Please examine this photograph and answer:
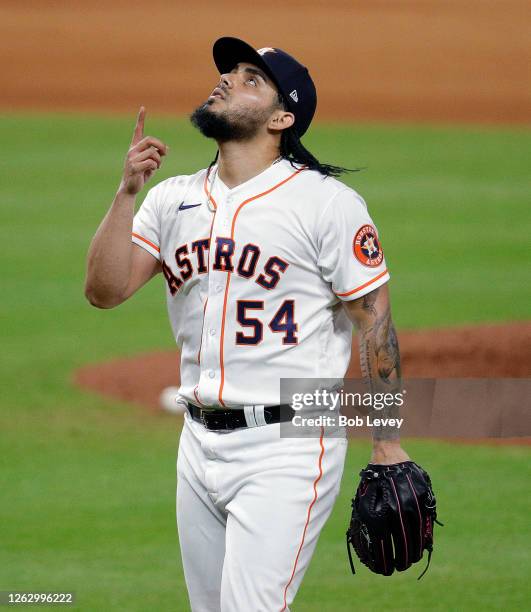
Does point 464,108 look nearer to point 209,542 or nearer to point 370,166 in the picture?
point 370,166

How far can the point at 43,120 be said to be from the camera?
21.0 metres

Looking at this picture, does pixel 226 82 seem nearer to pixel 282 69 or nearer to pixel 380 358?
pixel 282 69

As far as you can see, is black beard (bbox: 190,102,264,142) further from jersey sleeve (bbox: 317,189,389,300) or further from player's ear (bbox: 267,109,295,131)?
jersey sleeve (bbox: 317,189,389,300)

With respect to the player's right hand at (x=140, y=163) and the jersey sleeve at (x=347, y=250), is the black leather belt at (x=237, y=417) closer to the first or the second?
the jersey sleeve at (x=347, y=250)

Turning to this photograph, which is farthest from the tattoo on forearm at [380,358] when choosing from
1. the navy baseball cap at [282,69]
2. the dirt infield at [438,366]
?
the dirt infield at [438,366]

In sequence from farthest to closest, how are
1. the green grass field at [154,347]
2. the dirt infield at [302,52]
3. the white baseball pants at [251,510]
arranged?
the dirt infield at [302,52]
the green grass field at [154,347]
the white baseball pants at [251,510]

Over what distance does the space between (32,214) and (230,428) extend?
41.2 ft

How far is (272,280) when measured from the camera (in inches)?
150

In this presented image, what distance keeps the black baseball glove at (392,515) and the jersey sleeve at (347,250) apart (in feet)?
1.77

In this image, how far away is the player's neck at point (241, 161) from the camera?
13.1 feet

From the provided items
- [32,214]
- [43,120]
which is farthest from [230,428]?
[43,120]

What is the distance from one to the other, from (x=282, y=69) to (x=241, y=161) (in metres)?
0.31

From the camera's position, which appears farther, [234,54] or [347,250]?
[234,54]

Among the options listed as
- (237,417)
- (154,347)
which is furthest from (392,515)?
(154,347)
